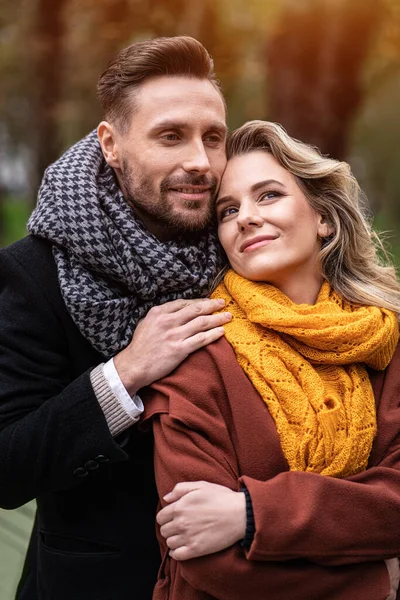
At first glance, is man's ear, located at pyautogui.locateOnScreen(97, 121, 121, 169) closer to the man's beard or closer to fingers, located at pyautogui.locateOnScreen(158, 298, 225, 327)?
the man's beard

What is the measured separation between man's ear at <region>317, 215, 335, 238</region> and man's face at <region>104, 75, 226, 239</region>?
13.4 inches

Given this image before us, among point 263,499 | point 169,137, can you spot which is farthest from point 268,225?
point 263,499

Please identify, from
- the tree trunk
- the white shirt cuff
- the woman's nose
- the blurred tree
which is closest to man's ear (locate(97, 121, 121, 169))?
the woman's nose

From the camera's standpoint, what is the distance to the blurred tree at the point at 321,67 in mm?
6074

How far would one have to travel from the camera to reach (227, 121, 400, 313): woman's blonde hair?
212 centimetres

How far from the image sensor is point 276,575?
5.60 feet

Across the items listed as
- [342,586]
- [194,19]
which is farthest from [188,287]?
[194,19]

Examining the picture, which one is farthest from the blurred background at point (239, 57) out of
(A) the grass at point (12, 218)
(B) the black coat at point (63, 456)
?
(B) the black coat at point (63, 456)

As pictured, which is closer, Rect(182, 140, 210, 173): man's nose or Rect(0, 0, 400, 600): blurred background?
Rect(182, 140, 210, 173): man's nose

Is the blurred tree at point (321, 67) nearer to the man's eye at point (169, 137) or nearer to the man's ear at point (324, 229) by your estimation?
the man's ear at point (324, 229)

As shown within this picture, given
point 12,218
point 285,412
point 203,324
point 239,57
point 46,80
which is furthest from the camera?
point 12,218

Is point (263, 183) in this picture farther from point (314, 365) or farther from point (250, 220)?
point (314, 365)

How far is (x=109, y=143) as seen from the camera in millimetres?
2266

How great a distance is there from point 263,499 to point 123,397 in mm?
469
